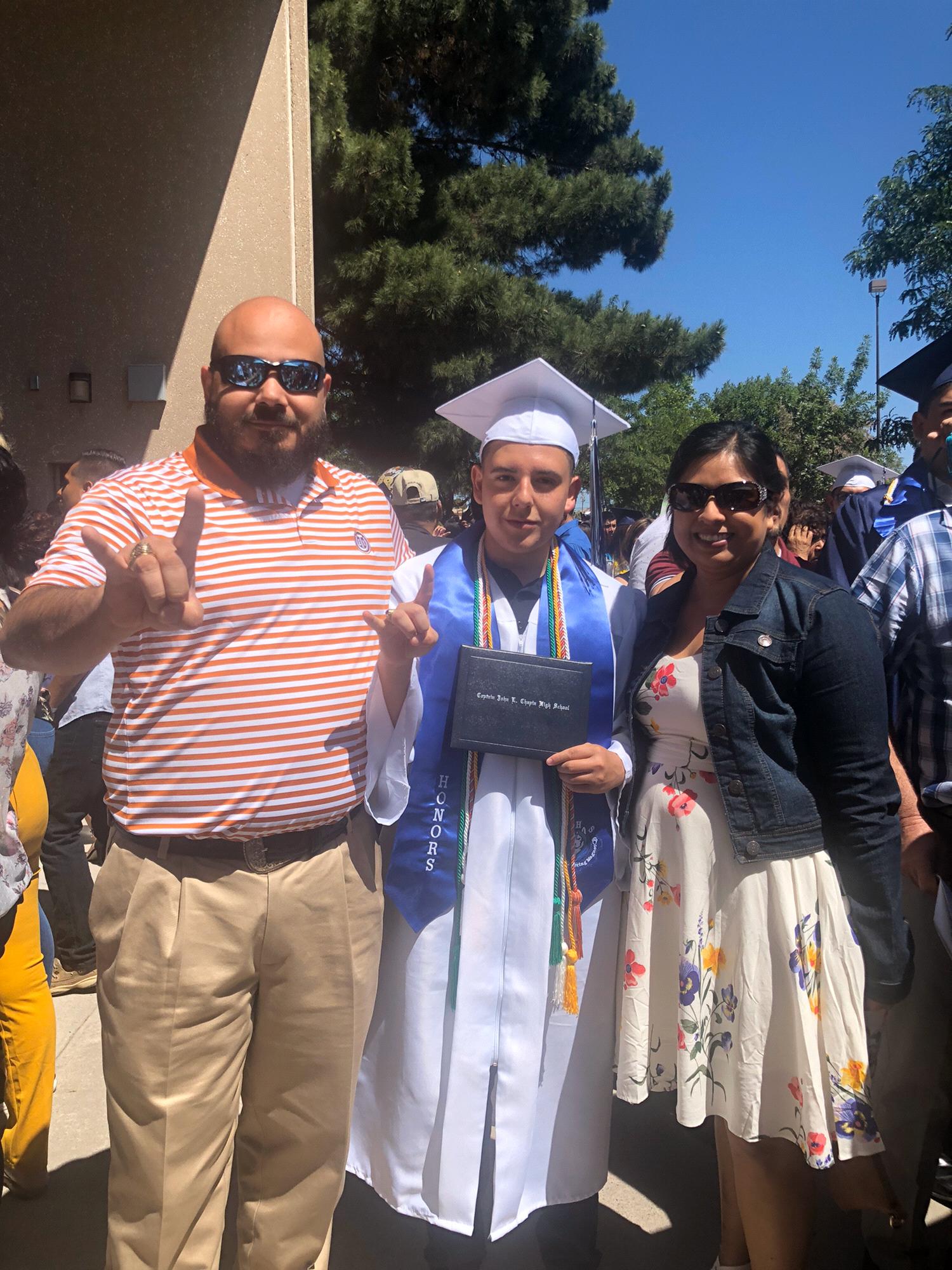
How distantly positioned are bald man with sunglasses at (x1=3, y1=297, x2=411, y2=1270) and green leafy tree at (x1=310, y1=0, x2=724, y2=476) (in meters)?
9.12

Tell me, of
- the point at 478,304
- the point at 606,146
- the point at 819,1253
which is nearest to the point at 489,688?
the point at 819,1253

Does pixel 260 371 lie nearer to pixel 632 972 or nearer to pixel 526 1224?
pixel 632 972

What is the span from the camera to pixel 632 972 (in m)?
2.21

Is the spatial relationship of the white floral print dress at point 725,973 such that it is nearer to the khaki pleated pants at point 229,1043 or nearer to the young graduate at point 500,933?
the young graduate at point 500,933

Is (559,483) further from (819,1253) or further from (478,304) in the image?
(478,304)

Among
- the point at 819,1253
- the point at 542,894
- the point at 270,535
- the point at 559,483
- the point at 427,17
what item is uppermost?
the point at 427,17

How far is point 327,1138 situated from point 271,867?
0.64 m

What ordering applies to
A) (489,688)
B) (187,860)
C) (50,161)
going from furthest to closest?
(50,161), (489,688), (187,860)

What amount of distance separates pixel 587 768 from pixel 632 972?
495mm

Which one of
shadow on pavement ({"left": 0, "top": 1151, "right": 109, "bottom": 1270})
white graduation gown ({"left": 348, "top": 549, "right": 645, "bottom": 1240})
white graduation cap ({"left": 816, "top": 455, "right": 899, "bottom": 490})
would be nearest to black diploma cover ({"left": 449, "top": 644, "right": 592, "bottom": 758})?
white graduation gown ({"left": 348, "top": 549, "right": 645, "bottom": 1240})

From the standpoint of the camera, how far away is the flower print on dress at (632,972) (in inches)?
86.7

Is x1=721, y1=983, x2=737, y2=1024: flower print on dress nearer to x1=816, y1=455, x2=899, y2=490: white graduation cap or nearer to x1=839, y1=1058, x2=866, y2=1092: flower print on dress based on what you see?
x1=839, y1=1058, x2=866, y2=1092: flower print on dress

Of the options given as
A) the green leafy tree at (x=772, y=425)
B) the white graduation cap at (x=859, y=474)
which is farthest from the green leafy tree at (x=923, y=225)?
the white graduation cap at (x=859, y=474)

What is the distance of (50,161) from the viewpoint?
564 centimetres
